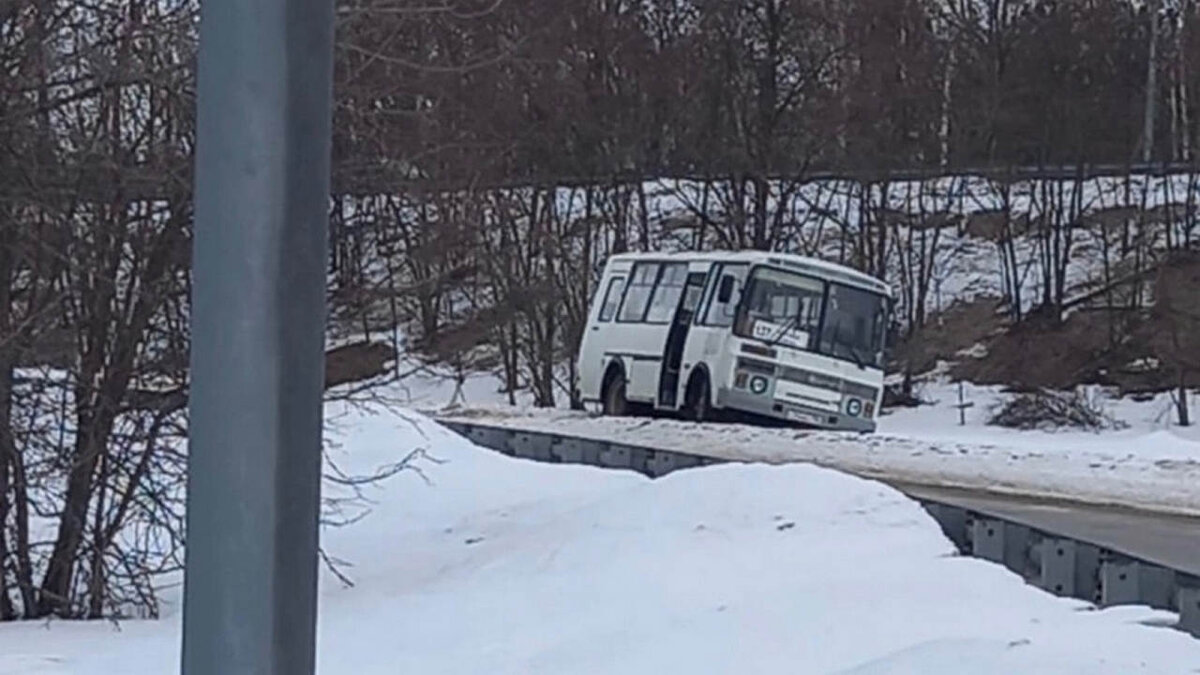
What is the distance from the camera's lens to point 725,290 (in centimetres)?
2745

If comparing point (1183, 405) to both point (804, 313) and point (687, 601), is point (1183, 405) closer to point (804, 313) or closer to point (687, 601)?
point (804, 313)

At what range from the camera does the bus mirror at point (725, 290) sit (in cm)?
2741

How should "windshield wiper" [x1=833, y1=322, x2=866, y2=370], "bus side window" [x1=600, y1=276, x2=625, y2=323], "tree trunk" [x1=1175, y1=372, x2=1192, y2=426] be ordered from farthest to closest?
"tree trunk" [x1=1175, y1=372, x2=1192, y2=426] → "bus side window" [x1=600, y1=276, x2=625, y2=323] → "windshield wiper" [x1=833, y1=322, x2=866, y2=370]

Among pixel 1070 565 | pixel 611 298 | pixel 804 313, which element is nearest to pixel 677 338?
pixel 804 313

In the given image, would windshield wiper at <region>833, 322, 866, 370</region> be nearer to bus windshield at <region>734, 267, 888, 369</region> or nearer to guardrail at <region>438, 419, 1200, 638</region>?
bus windshield at <region>734, 267, 888, 369</region>

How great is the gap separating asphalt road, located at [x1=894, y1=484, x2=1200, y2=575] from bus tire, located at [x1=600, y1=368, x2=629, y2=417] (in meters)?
10.00

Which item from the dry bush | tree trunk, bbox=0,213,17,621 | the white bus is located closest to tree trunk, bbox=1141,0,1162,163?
the dry bush

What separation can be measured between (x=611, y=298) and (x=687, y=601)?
2080cm

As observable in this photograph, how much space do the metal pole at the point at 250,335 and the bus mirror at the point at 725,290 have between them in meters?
24.9

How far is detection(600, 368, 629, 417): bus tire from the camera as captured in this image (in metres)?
30.0

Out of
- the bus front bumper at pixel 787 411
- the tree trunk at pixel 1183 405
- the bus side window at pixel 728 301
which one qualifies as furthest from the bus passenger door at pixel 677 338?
the tree trunk at pixel 1183 405

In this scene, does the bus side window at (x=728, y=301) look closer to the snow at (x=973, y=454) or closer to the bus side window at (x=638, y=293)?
the snow at (x=973, y=454)

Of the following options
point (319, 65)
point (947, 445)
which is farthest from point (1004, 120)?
point (319, 65)

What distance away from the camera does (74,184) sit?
1159 cm
